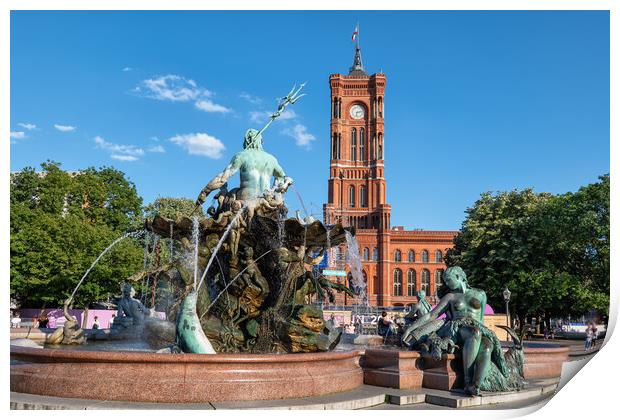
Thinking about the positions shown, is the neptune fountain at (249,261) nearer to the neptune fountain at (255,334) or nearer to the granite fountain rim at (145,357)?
the neptune fountain at (255,334)

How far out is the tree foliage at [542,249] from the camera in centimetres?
2786

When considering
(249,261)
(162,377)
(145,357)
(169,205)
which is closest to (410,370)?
(162,377)

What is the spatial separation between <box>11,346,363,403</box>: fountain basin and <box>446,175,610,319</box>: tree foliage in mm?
23775

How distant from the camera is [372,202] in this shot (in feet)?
297

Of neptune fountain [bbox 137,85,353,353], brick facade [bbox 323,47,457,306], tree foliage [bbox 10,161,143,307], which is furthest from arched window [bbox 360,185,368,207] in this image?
neptune fountain [bbox 137,85,353,353]

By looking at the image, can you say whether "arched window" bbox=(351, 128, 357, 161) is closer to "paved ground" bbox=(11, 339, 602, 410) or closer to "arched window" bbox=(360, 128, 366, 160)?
"arched window" bbox=(360, 128, 366, 160)

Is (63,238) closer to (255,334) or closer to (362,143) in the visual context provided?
(255,334)

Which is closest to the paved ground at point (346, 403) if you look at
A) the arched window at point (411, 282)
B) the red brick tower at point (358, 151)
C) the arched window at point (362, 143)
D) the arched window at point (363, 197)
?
the red brick tower at point (358, 151)

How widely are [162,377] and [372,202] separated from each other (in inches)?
3334

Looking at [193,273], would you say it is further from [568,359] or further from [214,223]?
[568,359]

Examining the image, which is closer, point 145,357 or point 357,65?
point 145,357

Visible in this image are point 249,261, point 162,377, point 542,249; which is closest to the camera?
point 162,377

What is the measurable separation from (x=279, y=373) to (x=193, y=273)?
425 cm

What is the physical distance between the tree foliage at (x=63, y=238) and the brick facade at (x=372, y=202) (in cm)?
4704
